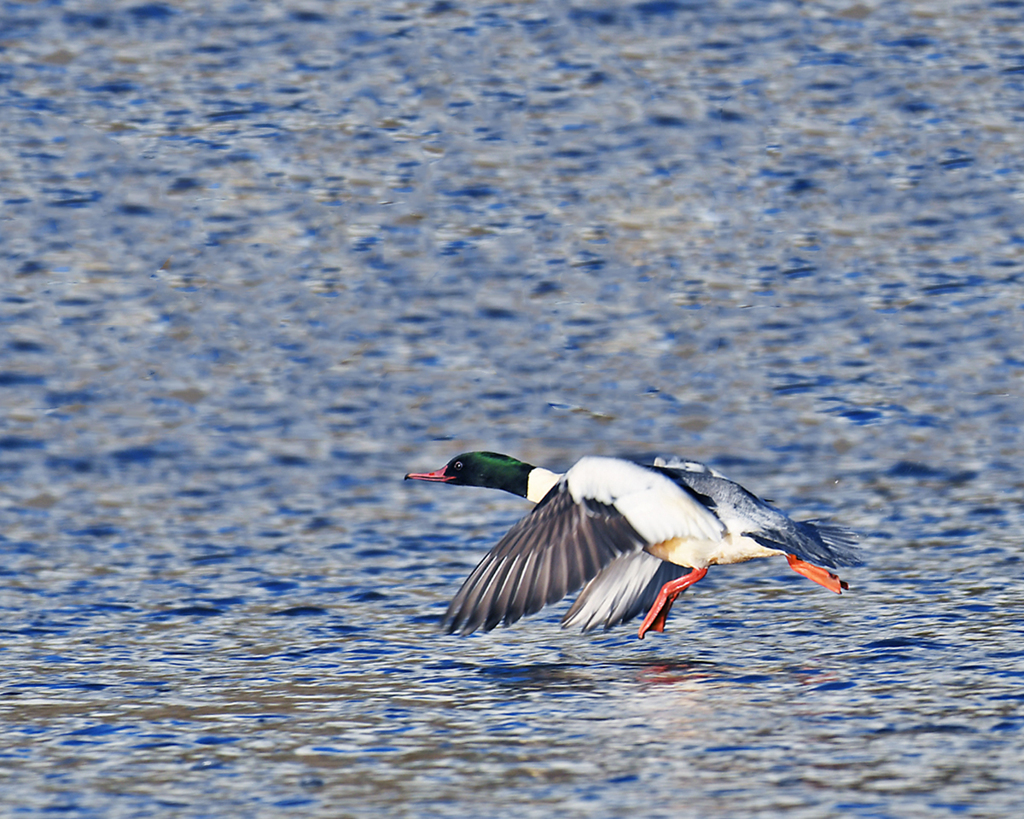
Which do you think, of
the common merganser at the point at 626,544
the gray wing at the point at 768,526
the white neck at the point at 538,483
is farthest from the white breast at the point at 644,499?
the white neck at the point at 538,483

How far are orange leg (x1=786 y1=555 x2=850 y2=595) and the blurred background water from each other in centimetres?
18

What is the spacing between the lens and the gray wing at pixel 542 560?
27.5 feet

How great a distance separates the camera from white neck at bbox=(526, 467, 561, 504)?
34.8ft

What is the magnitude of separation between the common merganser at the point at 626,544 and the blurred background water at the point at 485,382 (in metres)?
0.24

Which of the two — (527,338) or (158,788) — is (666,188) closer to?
(527,338)

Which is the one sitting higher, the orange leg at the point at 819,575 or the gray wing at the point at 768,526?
the gray wing at the point at 768,526

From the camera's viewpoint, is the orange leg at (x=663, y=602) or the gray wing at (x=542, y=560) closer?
the gray wing at (x=542, y=560)

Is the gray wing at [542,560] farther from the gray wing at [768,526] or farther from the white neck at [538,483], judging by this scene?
the white neck at [538,483]

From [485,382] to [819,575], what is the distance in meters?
5.89

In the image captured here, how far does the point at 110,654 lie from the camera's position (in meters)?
8.85

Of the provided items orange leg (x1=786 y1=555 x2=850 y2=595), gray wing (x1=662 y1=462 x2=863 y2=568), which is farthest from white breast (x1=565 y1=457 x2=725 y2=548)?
orange leg (x1=786 y1=555 x2=850 y2=595)

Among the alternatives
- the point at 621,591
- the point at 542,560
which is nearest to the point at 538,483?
the point at 621,591

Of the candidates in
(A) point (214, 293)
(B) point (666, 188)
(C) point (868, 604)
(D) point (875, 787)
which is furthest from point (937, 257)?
(D) point (875, 787)

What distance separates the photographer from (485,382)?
48.3 ft
